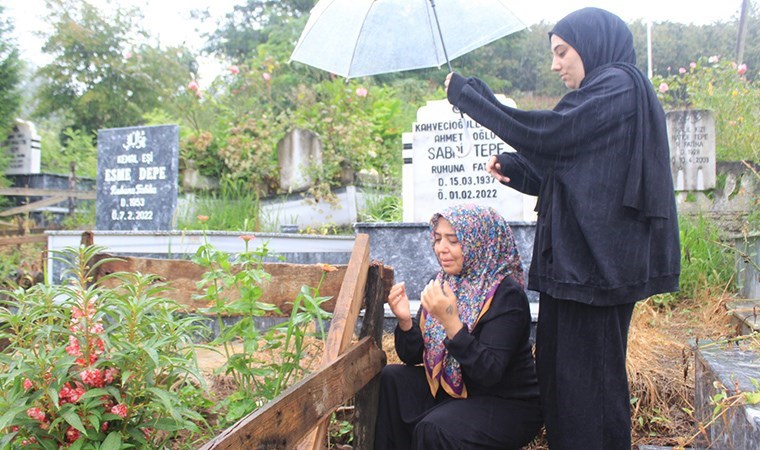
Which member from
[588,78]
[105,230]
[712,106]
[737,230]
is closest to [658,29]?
[712,106]

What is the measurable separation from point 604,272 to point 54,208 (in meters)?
10.8

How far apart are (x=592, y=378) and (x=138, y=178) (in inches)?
216

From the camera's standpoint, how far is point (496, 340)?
2293 millimetres

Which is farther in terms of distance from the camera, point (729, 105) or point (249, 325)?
point (729, 105)

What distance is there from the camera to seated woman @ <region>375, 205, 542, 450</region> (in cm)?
222

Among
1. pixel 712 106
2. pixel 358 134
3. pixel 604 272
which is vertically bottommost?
pixel 604 272

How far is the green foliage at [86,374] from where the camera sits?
151cm

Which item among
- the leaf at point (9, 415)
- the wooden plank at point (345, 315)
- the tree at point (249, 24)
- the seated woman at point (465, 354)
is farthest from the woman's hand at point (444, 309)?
the tree at point (249, 24)

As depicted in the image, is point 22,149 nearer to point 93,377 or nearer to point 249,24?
point 249,24

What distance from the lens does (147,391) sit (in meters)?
1.67

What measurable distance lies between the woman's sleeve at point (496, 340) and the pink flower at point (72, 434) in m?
1.19

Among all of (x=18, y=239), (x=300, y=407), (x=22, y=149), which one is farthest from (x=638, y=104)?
(x=22, y=149)

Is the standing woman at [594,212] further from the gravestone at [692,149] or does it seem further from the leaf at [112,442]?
the gravestone at [692,149]

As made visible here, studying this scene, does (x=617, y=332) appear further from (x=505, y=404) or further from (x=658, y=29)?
(x=658, y=29)
